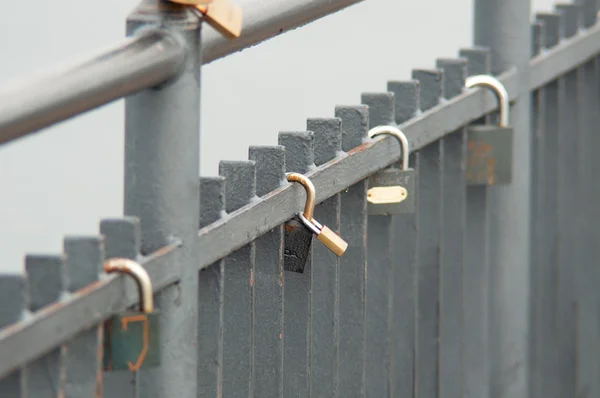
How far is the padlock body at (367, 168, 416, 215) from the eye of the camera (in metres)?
2.01

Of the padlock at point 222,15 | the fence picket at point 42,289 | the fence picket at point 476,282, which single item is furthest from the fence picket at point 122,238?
the fence picket at point 476,282

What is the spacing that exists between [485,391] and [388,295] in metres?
0.48

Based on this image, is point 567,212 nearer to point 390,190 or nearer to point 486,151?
point 486,151

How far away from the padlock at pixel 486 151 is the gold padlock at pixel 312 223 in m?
0.67

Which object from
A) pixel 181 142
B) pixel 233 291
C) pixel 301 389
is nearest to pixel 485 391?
pixel 301 389

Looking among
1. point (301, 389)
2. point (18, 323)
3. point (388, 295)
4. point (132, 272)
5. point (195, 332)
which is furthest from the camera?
point (388, 295)

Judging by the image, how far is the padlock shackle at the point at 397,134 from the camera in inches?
79.0

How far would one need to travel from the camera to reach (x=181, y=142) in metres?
1.47

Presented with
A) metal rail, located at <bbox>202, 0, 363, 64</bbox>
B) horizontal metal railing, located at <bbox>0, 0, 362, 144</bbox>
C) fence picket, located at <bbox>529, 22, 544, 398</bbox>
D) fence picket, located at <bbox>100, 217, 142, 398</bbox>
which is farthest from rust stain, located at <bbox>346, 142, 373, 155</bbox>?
fence picket, located at <bbox>529, 22, 544, 398</bbox>

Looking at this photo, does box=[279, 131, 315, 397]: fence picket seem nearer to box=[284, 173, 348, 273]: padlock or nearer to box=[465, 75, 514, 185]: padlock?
box=[284, 173, 348, 273]: padlock

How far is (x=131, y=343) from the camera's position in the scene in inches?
54.9

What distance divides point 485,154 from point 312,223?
2.28 feet

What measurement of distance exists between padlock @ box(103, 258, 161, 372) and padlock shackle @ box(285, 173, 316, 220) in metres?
0.39

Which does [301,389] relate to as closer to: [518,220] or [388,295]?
[388,295]
